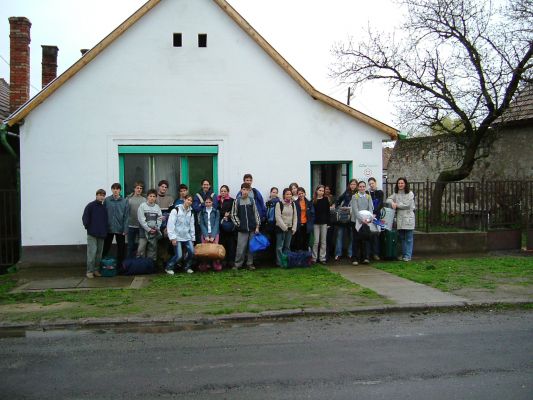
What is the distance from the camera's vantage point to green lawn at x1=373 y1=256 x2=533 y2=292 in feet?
31.9

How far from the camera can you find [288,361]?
5605mm

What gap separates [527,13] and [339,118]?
24.4ft

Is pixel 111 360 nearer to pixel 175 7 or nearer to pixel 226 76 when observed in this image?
pixel 226 76

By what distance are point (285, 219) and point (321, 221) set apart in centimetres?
95

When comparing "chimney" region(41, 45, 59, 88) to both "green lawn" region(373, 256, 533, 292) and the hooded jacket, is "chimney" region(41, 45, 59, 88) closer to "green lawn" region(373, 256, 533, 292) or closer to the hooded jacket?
the hooded jacket

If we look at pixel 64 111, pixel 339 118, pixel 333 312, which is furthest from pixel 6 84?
pixel 333 312

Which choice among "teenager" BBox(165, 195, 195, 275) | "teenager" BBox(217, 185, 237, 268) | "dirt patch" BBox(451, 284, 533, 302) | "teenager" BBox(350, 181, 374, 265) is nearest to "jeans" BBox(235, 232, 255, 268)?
"teenager" BBox(217, 185, 237, 268)

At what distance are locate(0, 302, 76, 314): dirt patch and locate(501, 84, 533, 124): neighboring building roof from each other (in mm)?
14996

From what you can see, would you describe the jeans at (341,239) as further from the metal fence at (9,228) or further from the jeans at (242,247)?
the metal fence at (9,228)

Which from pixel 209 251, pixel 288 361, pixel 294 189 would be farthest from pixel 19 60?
pixel 288 361

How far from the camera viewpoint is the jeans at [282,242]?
1187cm

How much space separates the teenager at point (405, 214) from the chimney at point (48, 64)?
1114 centimetres

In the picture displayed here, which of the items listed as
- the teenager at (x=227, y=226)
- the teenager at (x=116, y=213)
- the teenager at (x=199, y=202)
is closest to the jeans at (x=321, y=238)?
the teenager at (x=227, y=226)

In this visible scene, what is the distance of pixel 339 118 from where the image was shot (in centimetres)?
1303
